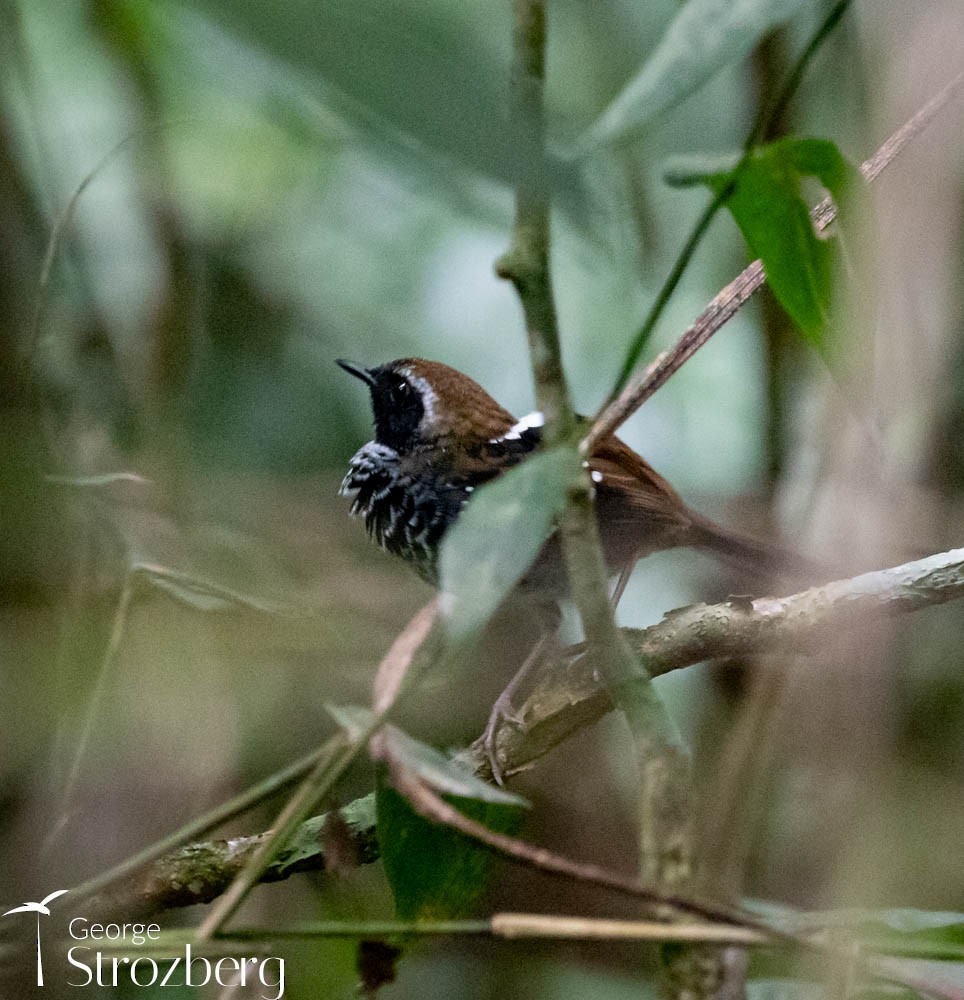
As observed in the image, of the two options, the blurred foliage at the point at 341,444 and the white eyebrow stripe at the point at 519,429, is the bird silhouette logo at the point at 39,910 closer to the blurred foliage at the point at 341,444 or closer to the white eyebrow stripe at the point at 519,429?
the blurred foliage at the point at 341,444

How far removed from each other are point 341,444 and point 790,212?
2255 mm

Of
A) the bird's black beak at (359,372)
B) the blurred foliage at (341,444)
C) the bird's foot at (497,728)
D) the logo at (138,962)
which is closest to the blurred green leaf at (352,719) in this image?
the logo at (138,962)

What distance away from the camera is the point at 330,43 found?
679 millimetres

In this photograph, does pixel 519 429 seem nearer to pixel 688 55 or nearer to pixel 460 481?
pixel 460 481

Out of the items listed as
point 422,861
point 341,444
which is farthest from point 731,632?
point 341,444

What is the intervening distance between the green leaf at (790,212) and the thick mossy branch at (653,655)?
A: 59 centimetres

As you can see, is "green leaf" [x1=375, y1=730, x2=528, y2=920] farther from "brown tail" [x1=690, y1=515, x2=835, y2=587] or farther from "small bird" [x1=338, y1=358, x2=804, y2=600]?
"brown tail" [x1=690, y1=515, x2=835, y2=587]

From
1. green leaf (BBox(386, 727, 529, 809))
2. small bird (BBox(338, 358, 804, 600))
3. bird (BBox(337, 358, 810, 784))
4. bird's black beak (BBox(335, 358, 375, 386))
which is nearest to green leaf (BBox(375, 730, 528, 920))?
green leaf (BBox(386, 727, 529, 809))

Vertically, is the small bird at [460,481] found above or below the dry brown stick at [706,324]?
above

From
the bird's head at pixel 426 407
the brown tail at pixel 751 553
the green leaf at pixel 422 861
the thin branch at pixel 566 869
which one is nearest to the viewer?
the thin branch at pixel 566 869

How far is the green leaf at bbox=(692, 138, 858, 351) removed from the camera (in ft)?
2.79

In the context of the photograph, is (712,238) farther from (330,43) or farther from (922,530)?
(330,43)

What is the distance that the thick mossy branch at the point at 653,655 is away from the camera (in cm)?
142

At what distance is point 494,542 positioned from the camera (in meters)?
0.78
